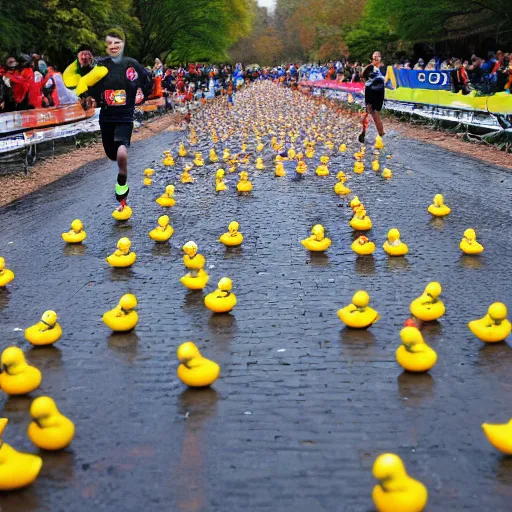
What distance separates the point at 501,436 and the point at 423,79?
20.9 m

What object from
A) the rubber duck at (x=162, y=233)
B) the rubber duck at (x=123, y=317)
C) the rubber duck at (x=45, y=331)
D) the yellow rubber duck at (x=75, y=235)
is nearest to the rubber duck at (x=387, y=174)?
the rubber duck at (x=162, y=233)

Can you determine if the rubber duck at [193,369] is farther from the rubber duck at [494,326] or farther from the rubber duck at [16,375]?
the rubber duck at [494,326]

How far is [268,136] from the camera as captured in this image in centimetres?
1866

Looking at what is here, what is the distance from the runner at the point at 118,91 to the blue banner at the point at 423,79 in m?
15.7

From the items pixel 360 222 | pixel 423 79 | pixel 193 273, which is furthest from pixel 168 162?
pixel 423 79

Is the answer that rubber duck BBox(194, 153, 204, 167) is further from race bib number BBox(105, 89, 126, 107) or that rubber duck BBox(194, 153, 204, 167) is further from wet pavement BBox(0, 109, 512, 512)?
race bib number BBox(105, 89, 126, 107)

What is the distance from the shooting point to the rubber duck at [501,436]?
11.4 ft

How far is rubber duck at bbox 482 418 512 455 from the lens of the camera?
11.4ft

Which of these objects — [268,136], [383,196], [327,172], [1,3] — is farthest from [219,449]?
[1,3]

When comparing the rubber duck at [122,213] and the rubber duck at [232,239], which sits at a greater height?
the rubber duck at [232,239]

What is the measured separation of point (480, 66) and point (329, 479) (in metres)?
22.8

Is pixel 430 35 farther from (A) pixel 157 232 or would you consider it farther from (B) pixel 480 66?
(A) pixel 157 232

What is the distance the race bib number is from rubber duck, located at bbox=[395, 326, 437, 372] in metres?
5.58

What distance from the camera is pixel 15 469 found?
3.27 metres
